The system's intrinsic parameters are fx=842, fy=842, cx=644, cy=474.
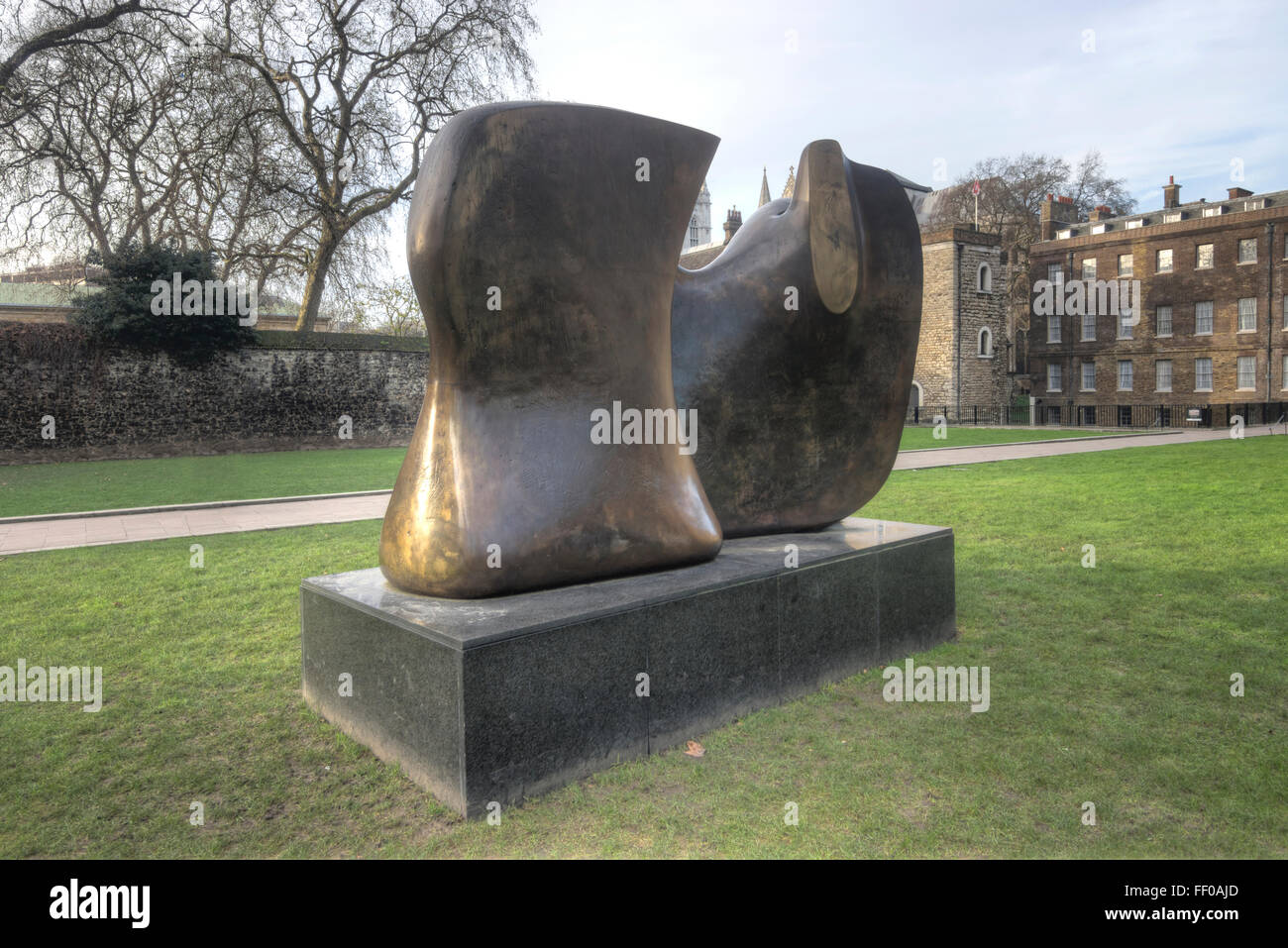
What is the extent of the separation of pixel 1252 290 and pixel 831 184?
130 ft

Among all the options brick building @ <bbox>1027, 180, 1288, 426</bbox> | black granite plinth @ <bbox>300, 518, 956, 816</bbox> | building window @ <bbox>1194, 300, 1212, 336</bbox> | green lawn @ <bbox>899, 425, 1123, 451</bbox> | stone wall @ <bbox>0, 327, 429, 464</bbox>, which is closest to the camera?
black granite plinth @ <bbox>300, 518, 956, 816</bbox>

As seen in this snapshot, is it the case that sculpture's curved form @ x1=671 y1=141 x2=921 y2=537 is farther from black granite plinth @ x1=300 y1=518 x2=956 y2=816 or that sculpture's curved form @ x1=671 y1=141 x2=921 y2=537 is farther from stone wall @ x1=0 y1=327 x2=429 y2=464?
stone wall @ x1=0 y1=327 x2=429 y2=464

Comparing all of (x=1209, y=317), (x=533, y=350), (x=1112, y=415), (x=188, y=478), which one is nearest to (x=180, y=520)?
(x=188, y=478)

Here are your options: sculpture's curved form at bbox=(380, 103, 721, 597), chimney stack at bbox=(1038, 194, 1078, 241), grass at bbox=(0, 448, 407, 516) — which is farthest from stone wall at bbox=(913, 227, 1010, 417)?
sculpture's curved form at bbox=(380, 103, 721, 597)

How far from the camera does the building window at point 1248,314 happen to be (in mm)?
35688

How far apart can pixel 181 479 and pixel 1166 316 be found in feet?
133

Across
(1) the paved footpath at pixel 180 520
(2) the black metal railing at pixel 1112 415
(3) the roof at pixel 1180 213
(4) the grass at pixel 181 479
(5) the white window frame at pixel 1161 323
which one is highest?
(3) the roof at pixel 1180 213

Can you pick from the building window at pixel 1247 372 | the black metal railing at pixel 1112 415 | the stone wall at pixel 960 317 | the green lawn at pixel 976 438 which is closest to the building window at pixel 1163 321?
the building window at pixel 1247 372

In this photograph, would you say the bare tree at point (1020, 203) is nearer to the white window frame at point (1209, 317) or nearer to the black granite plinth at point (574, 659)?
the white window frame at point (1209, 317)

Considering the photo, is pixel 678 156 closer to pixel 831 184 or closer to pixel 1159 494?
pixel 831 184

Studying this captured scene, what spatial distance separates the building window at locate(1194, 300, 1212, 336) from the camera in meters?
37.2

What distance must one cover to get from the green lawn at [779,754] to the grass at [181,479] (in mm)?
6170

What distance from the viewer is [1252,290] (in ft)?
117

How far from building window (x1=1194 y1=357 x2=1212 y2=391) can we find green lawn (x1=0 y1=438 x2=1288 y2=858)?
36672mm
